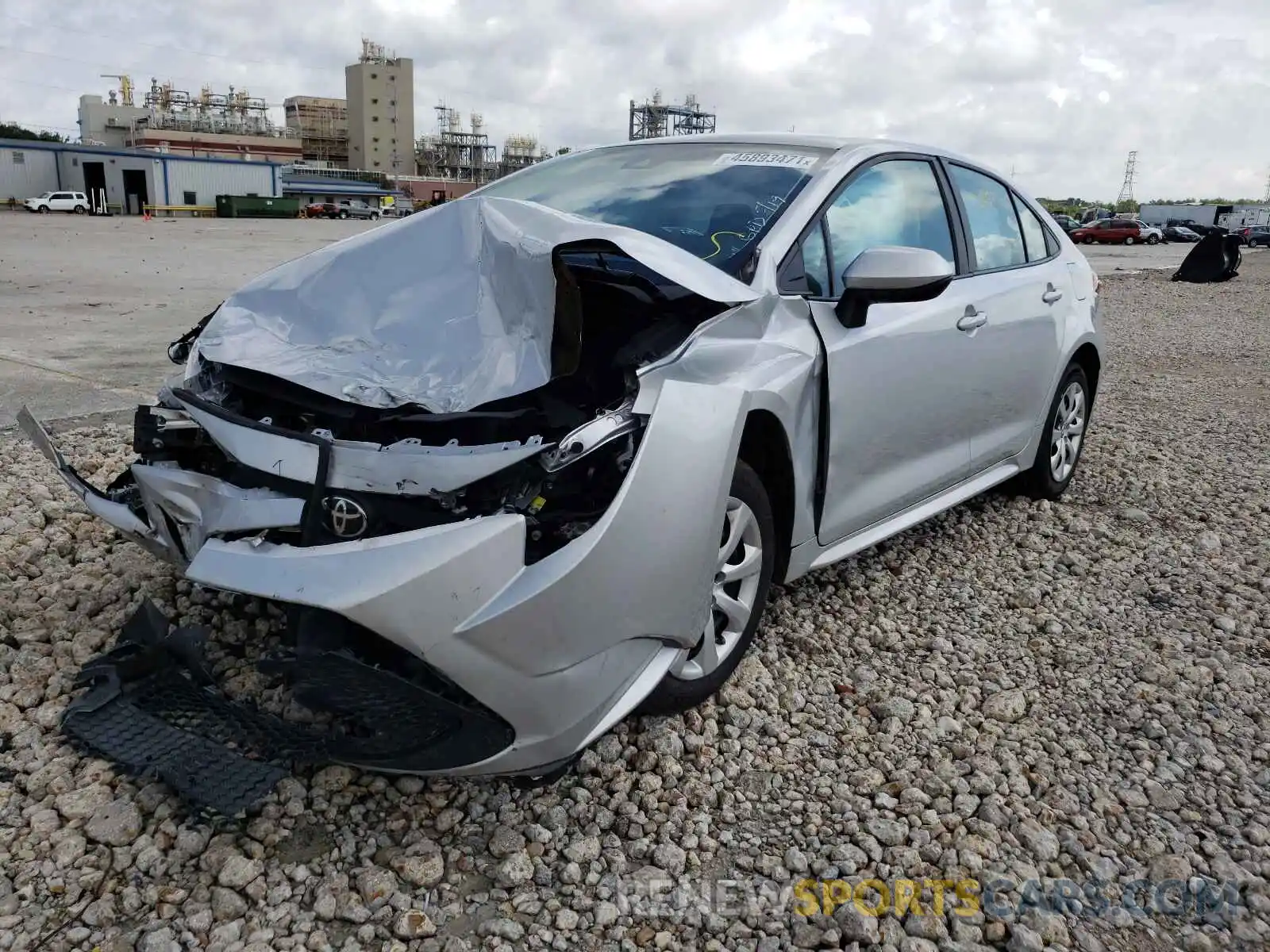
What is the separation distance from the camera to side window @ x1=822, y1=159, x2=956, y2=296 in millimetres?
3330

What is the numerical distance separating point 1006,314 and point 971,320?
387 millimetres

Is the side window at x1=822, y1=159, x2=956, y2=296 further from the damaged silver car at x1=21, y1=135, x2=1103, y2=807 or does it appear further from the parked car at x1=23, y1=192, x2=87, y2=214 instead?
the parked car at x1=23, y1=192, x2=87, y2=214

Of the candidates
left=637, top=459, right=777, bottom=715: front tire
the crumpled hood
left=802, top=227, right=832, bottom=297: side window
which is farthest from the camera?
left=802, top=227, right=832, bottom=297: side window

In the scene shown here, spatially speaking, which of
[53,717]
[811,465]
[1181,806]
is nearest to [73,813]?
[53,717]

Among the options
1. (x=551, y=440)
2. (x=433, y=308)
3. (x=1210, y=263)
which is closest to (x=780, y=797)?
(x=551, y=440)

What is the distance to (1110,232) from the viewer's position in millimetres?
46500

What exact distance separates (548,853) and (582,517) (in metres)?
0.79

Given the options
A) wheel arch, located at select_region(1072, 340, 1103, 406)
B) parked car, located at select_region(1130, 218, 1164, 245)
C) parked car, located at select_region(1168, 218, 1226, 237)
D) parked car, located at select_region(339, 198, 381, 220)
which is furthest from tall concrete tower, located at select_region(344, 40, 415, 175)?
wheel arch, located at select_region(1072, 340, 1103, 406)

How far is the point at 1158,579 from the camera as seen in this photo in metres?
4.11

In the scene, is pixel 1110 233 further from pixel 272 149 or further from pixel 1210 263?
pixel 272 149

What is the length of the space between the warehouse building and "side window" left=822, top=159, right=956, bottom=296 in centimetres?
6344

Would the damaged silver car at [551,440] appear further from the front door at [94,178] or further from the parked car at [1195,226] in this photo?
the front door at [94,178]

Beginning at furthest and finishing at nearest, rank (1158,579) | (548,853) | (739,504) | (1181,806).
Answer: (1158,579) < (739,504) < (1181,806) < (548,853)

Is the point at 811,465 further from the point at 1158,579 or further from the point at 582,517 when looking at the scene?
the point at 1158,579
